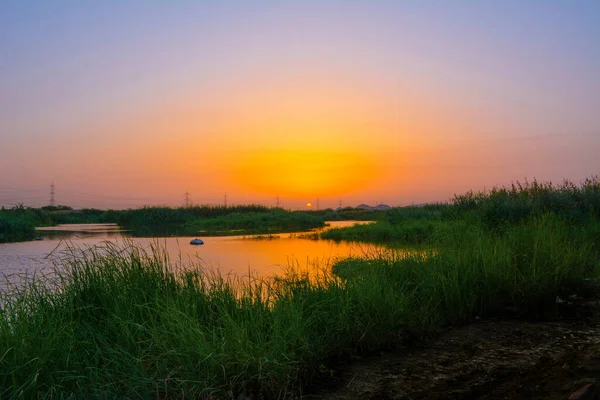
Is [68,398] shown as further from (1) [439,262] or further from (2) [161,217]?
(2) [161,217]

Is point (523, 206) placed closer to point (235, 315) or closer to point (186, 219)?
point (235, 315)

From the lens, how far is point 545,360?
3908 mm

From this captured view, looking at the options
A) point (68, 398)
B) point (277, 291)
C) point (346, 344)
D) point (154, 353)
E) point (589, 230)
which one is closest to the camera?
point (68, 398)

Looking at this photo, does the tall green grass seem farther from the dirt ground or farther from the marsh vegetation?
A: the dirt ground

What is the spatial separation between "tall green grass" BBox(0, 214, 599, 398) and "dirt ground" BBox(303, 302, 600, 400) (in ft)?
0.79

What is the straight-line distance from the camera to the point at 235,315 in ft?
14.2

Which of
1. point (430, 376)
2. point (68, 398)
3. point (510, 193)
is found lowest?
point (430, 376)

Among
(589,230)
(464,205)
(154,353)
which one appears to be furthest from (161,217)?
(154,353)

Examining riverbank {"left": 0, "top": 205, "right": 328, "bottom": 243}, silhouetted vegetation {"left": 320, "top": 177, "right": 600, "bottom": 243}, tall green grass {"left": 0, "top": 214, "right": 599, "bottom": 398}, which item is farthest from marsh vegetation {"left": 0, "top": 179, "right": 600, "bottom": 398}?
riverbank {"left": 0, "top": 205, "right": 328, "bottom": 243}

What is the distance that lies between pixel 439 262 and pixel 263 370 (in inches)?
121

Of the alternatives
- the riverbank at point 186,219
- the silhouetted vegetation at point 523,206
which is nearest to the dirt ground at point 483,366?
the silhouetted vegetation at point 523,206

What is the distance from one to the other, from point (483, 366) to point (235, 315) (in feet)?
7.05

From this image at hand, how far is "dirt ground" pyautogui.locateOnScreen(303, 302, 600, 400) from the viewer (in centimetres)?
322

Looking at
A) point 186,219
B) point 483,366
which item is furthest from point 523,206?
point 186,219
